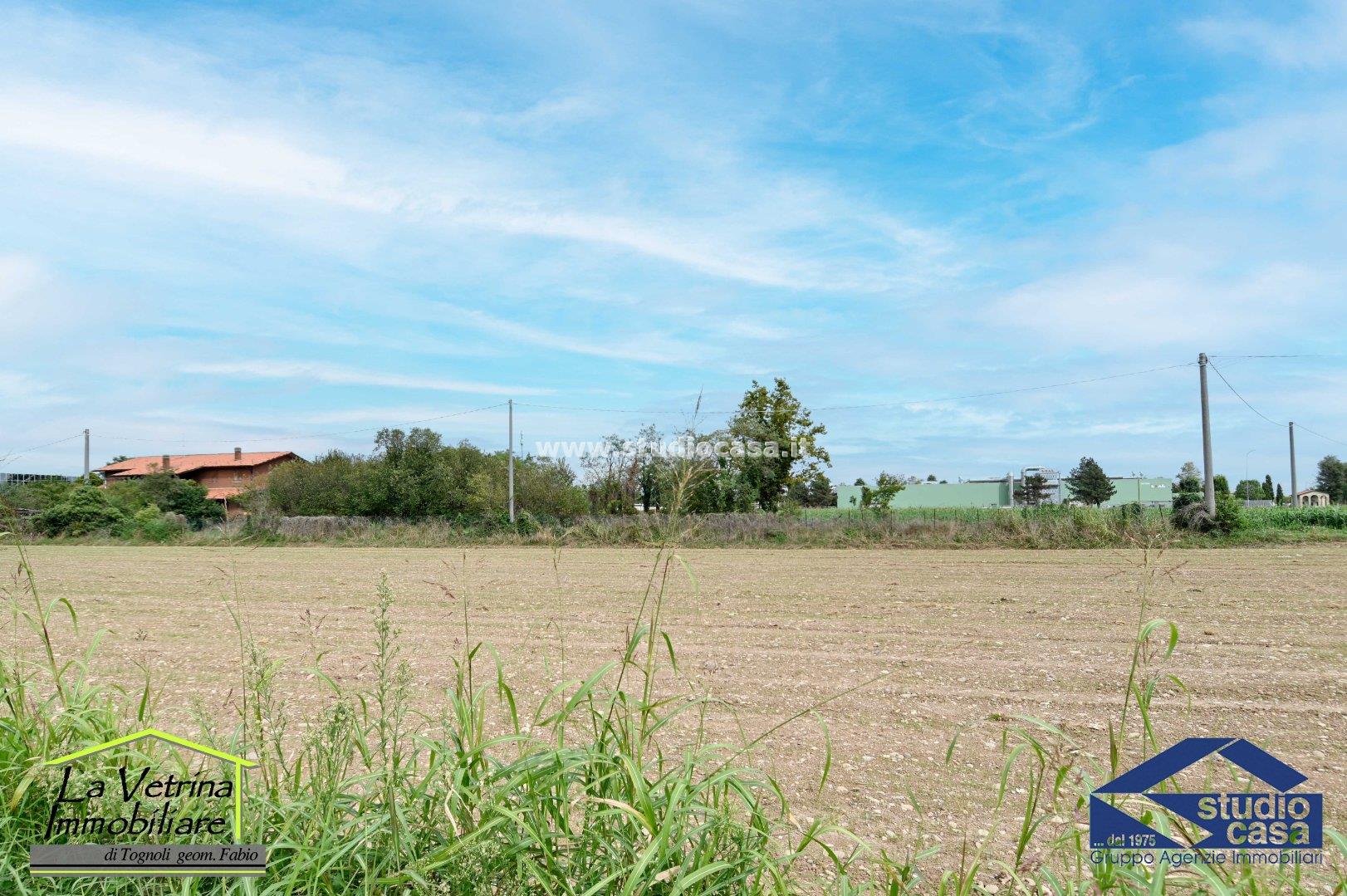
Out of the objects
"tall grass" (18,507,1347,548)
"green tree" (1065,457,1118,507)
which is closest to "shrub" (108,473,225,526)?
"tall grass" (18,507,1347,548)

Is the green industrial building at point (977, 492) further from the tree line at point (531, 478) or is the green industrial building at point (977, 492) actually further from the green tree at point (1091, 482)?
the tree line at point (531, 478)

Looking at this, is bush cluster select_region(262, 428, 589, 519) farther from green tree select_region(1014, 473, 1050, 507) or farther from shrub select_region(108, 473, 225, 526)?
green tree select_region(1014, 473, 1050, 507)

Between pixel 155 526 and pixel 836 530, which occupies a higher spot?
pixel 155 526

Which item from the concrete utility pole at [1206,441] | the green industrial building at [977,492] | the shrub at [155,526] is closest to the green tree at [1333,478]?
the green industrial building at [977,492]

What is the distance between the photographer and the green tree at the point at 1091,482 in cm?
5284

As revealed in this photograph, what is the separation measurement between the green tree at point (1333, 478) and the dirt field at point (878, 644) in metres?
70.2

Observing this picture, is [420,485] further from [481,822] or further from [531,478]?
[481,822]

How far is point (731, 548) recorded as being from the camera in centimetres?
2522

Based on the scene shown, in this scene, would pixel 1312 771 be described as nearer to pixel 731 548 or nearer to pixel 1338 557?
pixel 1338 557

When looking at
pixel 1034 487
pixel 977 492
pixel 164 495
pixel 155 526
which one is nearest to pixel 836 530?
pixel 1034 487

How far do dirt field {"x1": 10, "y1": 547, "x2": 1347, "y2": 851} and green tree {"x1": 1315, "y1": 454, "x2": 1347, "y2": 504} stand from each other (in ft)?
230

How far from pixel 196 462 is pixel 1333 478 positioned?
103 m

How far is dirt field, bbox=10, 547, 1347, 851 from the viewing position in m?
4.35

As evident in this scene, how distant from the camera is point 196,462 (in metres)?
72.6
